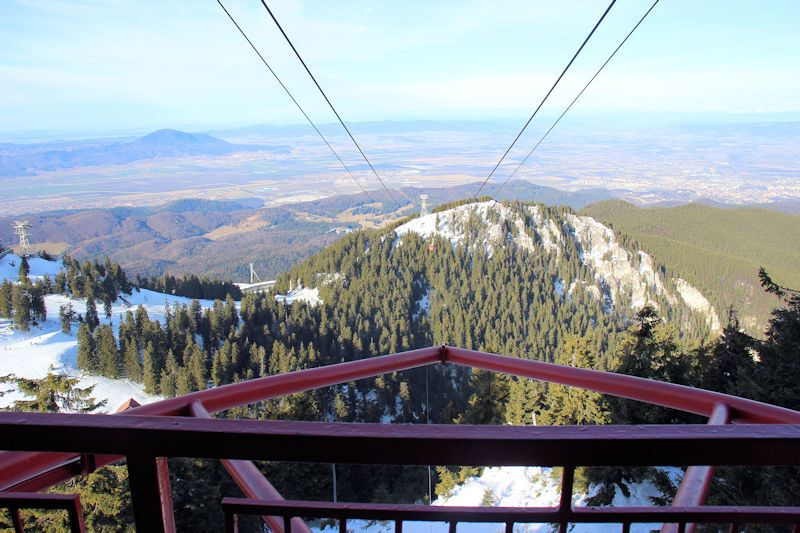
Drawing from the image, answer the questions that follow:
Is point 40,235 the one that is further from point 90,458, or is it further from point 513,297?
point 90,458

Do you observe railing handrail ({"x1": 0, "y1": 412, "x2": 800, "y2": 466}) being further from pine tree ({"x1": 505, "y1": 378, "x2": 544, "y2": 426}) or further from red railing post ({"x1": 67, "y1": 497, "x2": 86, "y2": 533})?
pine tree ({"x1": 505, "y1": 378, "x2": 544, "y2": 426})

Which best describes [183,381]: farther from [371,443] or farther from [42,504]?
[371,443]

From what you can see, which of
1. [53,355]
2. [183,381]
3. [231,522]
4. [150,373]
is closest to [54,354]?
[53,355]

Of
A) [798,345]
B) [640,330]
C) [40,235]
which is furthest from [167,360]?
[40,235]

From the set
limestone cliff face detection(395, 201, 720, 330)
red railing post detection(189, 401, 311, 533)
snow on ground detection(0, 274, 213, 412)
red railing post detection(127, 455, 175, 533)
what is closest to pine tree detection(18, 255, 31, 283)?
snow on ground detection(0, 274, 213, 412)

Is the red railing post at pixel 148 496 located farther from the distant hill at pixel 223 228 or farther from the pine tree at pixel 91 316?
the distant hill at pixel 223 228
